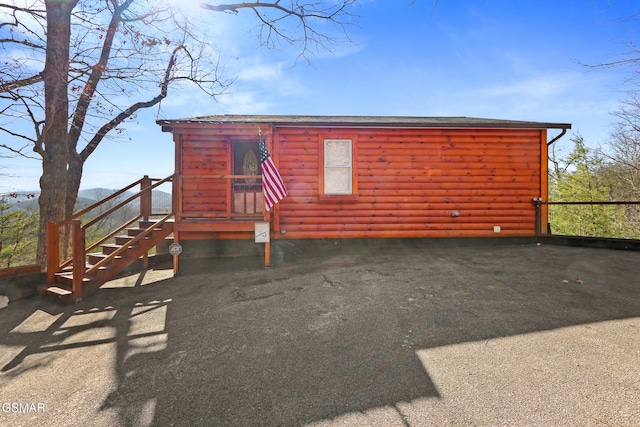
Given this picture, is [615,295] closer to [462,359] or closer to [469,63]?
[462,359]

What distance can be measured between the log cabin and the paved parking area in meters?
2.33

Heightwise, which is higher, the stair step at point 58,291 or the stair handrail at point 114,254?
the stair handrail at point 114,254

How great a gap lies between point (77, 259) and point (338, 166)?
5586 mm

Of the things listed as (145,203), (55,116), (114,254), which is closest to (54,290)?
(114,254)

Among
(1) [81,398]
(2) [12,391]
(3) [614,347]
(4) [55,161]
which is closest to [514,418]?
(3) [614,347]

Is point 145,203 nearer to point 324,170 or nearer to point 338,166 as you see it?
point 324,170

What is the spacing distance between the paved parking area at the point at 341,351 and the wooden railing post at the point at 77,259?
0.23 m

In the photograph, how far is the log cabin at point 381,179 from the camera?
7164 mm

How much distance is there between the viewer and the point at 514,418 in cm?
189

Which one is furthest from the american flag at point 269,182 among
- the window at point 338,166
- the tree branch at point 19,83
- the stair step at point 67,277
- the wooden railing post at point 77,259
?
the tree branch at point 19,83

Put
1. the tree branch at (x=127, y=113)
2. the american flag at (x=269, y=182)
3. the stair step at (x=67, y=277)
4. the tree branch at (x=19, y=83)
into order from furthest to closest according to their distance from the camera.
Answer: the tree branch at (x=127, y=113), the american flag at (x=269, y=182), the tree branch at (x=19, y=83), the stair step at (x=67, y=277)

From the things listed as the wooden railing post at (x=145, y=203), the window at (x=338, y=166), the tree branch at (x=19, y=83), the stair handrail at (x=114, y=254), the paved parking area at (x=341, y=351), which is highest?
the tree branch at (x=19, y=83)

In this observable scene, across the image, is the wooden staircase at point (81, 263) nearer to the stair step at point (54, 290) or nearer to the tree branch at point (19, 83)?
the stair step at point (54, 290)

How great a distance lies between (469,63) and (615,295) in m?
7.95
